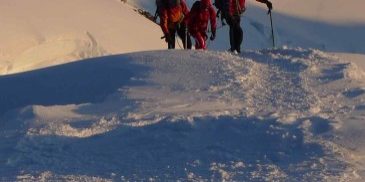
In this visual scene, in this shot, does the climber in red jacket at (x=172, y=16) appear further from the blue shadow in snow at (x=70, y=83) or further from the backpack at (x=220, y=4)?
the blue shadow in snow at (x=70, y=83)

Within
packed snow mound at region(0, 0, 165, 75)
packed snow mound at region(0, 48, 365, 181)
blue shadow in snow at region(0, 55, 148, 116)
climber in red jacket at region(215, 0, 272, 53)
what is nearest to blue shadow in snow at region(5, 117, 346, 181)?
packed snow mound at region(0, 48, 365, 181)

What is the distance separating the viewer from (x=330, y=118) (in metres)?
7.59

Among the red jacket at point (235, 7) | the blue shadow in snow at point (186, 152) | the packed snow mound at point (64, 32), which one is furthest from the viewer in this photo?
the packed snow mound at point (64, 32)

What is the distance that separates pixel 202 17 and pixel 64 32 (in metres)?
10.3

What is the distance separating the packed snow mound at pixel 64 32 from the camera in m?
21.3

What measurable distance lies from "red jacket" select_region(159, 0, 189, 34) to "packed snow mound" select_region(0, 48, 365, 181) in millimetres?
2113

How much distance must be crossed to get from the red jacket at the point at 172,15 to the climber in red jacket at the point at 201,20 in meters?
0.11

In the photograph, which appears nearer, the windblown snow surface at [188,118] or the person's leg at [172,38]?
the windblown snow surface at [188,118]

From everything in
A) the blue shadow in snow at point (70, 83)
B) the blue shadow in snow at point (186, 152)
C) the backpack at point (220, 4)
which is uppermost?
the backpack at point (220, 4)

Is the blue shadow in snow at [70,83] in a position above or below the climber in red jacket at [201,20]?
below

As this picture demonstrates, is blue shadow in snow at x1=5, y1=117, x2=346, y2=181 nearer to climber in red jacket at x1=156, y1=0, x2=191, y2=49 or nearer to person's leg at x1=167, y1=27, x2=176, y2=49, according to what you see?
climber in red jacket at x1=156, y1=0, x2=191, y2=49

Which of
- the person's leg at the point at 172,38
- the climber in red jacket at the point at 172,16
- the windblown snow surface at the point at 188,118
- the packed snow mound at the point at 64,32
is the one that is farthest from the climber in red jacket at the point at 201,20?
the packed snow mound at the point at 64,32

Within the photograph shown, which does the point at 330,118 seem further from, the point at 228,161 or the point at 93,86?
the point at 93,86

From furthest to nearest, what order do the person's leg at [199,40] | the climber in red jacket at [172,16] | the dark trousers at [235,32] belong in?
the person's leg at [199,40] < the climber in red jacket at [172,16] < the dark trousers at [235,32]
